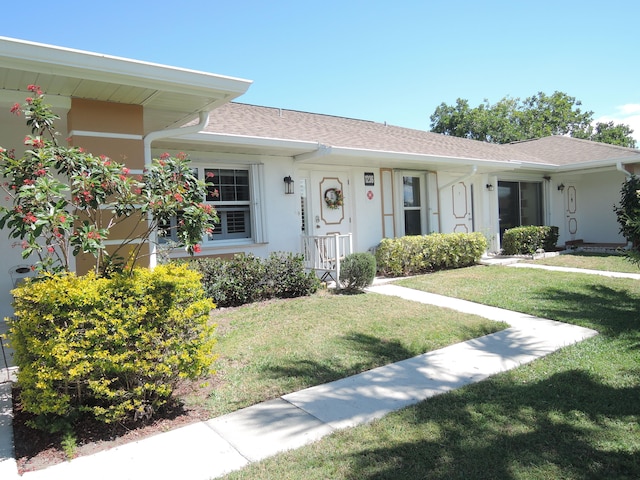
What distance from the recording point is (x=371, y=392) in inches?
150

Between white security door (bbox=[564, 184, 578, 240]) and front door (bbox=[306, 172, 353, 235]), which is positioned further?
white security door (bbox=[564, 184, 578, 240])

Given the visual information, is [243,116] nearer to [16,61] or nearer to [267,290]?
[267,290]

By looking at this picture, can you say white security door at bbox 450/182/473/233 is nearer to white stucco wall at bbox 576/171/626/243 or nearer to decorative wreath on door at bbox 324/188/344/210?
decorative wreath on door at bbox 324/188/344/210

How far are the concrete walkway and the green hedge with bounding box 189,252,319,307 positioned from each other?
127 inches

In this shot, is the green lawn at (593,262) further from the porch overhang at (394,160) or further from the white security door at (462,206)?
the porch overhang at (394,160)

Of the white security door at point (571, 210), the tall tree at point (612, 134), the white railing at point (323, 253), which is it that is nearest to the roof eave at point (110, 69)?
the white railing at point (323, 253)

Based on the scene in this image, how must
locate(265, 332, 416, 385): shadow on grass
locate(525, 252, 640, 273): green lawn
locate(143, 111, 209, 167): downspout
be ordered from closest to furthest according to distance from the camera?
locate(265, 332, 416, 385): shadow on grass → locate(143, 111, 209, 167): downspout → locate(525, 252, 640, 273): green lawn

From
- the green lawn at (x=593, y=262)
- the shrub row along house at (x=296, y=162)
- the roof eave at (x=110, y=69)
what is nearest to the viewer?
the roof eave at (x=110, y=69)

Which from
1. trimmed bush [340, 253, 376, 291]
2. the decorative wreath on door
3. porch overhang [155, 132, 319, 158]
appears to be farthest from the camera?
the decorative wreath on door

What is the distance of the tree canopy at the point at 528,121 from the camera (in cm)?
3781

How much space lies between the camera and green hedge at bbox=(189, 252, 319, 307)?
22.3 feet

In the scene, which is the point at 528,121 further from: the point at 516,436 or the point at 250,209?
the point at 516,436

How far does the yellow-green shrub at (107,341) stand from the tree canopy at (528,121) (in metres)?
39.3

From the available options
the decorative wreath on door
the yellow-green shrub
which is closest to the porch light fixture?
the decorative wreath on door
